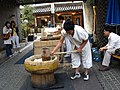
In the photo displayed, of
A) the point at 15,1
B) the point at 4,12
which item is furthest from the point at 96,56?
the point at 15,1

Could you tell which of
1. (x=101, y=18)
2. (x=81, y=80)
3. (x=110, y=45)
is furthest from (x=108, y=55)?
(x=101, y=18)

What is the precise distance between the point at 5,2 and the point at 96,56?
25.7 ft

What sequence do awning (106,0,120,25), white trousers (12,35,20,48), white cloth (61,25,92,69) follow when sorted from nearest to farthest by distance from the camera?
white cloth (61,25,92,69), awning (106,0,120,25), white trousers (12,35,20,48)

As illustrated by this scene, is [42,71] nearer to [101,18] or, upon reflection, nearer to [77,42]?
[77,42]

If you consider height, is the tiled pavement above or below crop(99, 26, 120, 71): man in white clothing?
below

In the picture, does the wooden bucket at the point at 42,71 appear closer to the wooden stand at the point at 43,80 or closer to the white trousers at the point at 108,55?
the wooden stand at the point at 43,80

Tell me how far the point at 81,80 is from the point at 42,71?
123 cm

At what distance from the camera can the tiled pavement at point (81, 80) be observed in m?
5.43

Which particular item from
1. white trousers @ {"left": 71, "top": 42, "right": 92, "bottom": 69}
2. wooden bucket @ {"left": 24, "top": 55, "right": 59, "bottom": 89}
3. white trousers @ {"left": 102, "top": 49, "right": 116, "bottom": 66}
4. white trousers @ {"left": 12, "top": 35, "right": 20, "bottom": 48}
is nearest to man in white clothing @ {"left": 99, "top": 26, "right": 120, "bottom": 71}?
white trousers @ {"left": 102, "top": 49, "right": 116, "bottom": 66}

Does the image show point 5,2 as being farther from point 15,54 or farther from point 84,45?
point 84,45

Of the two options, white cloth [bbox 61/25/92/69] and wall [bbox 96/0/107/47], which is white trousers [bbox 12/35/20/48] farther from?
white cloth [bbox 61/25/92/69]

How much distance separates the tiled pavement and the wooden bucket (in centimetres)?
58

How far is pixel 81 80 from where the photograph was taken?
595cm

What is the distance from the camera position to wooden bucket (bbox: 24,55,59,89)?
526cm
